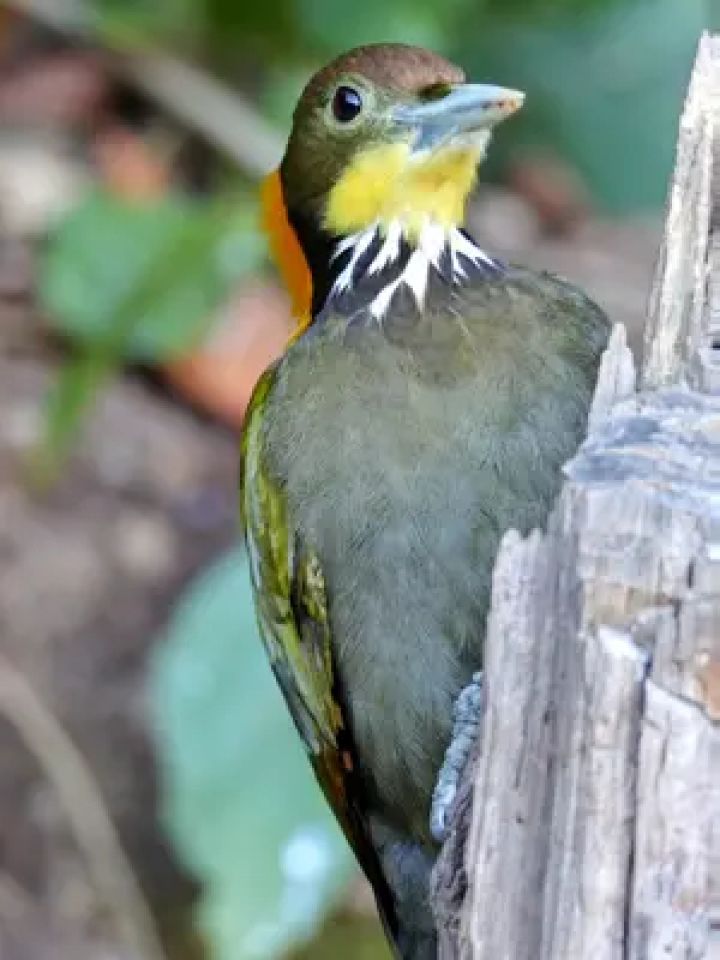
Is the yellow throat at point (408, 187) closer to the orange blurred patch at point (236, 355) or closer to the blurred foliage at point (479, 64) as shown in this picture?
the blurred foliage at point (479, 64)

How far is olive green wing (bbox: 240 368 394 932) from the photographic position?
2.80m

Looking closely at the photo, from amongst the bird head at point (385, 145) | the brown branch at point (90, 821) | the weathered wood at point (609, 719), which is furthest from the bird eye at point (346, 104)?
the brown branch at point (90, 821)

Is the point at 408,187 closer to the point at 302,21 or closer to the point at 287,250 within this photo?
the point at 287,250

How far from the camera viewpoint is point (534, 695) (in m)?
1.79

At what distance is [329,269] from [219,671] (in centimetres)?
128

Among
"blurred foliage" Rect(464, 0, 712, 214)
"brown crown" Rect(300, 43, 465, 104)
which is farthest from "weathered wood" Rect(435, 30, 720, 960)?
"blurred foliage" Rect(464, 0, 712, 214)

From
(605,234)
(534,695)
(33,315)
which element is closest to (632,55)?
(605,234)

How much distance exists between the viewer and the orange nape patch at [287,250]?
298cm

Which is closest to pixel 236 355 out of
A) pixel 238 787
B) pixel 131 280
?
pixel 131 280

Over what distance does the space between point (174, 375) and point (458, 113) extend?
2712mm

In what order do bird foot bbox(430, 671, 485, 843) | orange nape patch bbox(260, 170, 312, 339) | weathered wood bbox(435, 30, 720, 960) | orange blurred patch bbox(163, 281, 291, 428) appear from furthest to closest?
orange blurred patch bbox(163, 281, 291, 428) → orange nape patch bbox(260, 170, 312, 339) → bird foot bbox(430, 671, 485, 843) → weathered wood bbox(435, 30, 720, 960)

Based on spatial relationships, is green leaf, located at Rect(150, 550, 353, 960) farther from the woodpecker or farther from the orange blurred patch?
the orange blurred patch

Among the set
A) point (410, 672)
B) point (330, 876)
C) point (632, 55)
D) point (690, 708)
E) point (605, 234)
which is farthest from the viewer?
point (605, 234)

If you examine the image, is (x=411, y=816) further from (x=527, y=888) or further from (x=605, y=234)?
(x=605, y=234)
